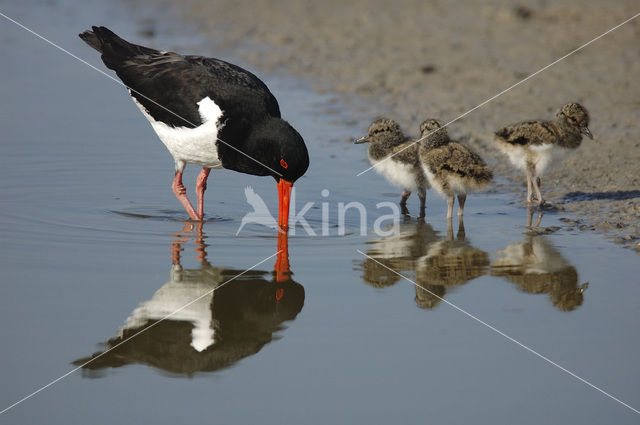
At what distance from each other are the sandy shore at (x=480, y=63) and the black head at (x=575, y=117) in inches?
23.6

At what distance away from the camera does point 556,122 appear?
8.72 m

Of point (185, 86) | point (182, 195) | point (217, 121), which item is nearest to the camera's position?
point (217, 121)

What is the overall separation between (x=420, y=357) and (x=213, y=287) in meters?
1.75

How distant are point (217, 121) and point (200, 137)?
0.74ft

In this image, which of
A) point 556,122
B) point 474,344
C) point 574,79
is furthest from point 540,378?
point 574,79

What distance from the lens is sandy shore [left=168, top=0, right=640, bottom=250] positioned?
927 cm

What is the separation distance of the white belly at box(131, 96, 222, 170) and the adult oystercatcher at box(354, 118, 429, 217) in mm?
1721

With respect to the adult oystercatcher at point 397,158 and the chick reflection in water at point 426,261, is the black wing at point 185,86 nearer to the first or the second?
the adult oystercatcher at point 397,158

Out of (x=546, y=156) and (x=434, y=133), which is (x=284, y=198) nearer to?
(x=434, y=133)

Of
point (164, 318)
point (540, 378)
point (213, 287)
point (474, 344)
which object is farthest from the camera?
point (213, 287)

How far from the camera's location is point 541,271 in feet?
20.7

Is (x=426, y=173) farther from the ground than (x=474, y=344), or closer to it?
farther from the ground

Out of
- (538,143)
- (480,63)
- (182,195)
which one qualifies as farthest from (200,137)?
(480,63)

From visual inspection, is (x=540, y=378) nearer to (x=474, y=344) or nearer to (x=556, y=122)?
(x=474, y=344)
